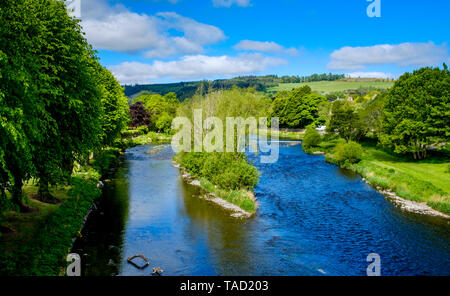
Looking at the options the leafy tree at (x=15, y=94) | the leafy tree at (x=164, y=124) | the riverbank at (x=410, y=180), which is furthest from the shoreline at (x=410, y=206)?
the leafy tree at (x=164, y=124)

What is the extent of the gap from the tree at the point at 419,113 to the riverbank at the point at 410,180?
2.80m

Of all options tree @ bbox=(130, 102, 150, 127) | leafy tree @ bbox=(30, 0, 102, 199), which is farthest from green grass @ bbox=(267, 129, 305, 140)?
leafy tree @ bbox=(30, 0, 102, 199)

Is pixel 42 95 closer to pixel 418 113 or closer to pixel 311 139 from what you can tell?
pixel 418 113

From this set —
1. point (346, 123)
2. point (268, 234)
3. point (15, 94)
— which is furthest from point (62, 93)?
Answer: point (346, 123)

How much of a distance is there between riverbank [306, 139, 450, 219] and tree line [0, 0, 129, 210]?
28729mm

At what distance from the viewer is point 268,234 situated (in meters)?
24.8

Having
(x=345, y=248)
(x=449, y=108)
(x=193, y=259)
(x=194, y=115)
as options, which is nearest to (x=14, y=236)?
(x=193, y=259)

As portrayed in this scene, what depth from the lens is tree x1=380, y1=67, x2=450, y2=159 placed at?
4400cm

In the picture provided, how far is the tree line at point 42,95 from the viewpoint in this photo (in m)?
13.3

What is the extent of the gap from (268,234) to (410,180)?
20.2 meters

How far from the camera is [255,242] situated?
76.3 ft

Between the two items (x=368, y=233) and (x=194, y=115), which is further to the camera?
(x=194, y=115)
